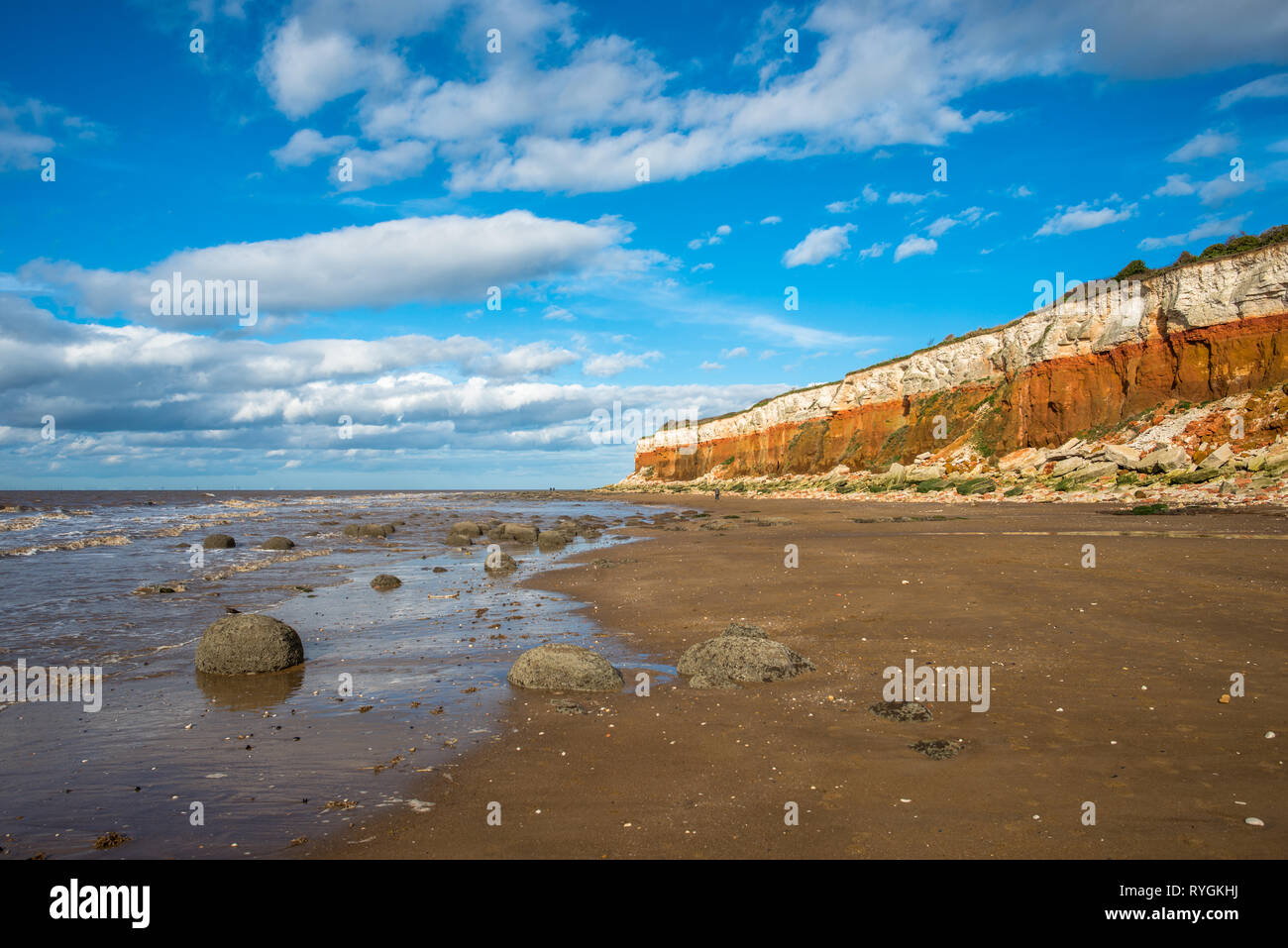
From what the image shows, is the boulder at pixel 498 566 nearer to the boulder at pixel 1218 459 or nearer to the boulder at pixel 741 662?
the boulder at pixel 741 662

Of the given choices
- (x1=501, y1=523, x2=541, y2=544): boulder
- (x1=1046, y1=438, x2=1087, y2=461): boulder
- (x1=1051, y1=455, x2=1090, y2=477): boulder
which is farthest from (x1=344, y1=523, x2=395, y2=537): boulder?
(x1=1046, y1=438, x2=1087, y2=461): boulder

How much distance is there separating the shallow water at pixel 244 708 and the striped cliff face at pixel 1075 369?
41394mm

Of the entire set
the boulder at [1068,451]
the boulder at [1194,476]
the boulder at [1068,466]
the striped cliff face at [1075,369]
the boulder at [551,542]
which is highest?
the striped cliff face at [1075,369]

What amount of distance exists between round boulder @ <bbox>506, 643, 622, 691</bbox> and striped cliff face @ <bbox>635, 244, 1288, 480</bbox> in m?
41.3

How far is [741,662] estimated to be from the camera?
9.24 m

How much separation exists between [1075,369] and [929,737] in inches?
1875

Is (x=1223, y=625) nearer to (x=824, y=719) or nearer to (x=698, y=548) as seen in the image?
(x=824, y=719)

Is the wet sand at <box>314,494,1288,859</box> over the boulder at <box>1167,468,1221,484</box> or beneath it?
beneath

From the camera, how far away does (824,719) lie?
24.8 ft

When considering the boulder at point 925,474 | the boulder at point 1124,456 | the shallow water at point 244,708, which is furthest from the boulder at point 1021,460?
the shallow water at point 244,708

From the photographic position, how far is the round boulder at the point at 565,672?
9.04 m

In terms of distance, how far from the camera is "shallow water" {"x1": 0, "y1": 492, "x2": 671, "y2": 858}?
571 cm

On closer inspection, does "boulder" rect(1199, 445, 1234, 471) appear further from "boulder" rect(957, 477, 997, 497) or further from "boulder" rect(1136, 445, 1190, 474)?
"boulder" rect(957, 477, 997, 497)
